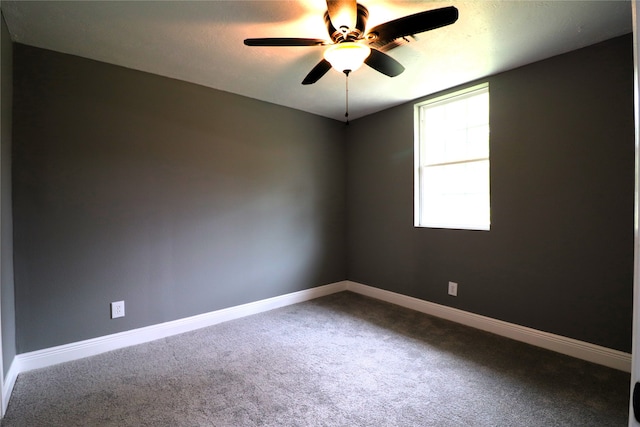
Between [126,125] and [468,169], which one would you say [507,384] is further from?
[126,125]

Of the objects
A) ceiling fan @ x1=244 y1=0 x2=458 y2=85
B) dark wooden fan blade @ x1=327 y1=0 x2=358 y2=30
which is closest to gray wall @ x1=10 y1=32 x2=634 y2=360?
ceiling fan @ x1=244 y1=0 x2=458 y2=85

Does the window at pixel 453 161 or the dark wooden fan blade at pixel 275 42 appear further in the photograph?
the window at pixel 453 161

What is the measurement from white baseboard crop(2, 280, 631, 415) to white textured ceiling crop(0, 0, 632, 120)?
87.5 inches

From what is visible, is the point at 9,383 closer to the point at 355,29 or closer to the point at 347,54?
the point at 347,54

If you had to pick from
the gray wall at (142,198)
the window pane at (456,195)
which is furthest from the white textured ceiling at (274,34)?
the window pane at (456,195)

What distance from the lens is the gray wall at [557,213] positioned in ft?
7.02

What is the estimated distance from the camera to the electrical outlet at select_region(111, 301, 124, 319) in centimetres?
250

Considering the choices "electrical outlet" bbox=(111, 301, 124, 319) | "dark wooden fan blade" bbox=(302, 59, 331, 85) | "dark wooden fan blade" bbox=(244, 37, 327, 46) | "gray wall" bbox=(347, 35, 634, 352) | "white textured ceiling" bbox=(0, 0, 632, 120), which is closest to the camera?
"dark wooden fan blade" bbox=(244, 37, 327, 46)

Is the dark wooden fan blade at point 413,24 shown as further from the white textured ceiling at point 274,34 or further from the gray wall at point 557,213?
the gray wall at point 557,213

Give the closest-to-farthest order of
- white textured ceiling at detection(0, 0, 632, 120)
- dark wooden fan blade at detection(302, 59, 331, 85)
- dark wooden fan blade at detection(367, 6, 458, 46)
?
dark wooden fan blade at detection(367, 6, 458, 46) → white textured ceiling at detection(0, 0, 632, 120) → dark wooden fan blade at detection(302, 59, 331, 85)

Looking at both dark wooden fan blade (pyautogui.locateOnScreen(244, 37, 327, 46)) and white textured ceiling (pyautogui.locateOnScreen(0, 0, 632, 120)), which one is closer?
dark wooden fan blade (pyautogui.locateOnScreen(244, 37, 327, 46))

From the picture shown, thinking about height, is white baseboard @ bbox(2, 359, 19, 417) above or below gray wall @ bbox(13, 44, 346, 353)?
below

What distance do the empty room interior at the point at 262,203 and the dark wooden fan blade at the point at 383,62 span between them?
2 cm

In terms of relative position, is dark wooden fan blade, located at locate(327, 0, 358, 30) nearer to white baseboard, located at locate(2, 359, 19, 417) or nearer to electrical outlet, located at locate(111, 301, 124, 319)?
electrical outlet, located at locate(111, 301, 124, 319)
